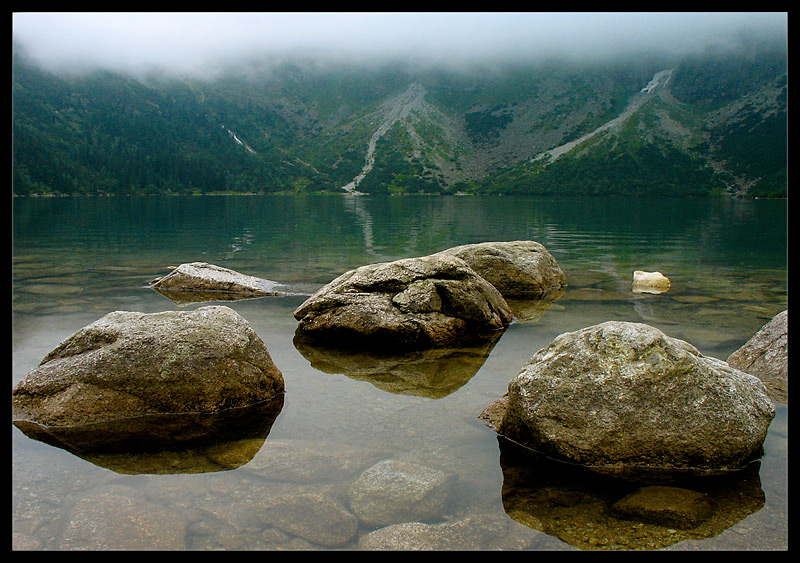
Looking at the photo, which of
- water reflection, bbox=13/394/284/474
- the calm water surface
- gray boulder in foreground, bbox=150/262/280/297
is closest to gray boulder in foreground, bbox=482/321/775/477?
the calm water surface

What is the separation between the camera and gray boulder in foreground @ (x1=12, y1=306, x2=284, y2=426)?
28.7 feet

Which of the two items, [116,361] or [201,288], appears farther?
[201,288]

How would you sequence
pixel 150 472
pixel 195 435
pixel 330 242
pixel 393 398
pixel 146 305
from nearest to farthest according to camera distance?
pixel 150 472, pixel 195 435, pixel 393 398, pixel 146 305, pixel 330 242

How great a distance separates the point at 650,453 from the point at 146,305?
48.5ft

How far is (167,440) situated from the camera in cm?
805

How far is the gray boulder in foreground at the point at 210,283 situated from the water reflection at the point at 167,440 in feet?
34.7

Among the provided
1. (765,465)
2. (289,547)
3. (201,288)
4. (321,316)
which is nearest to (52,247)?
(201,288)

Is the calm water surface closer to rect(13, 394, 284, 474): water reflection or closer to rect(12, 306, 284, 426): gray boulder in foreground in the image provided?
rect(13, 394, 284, 474): water reflection

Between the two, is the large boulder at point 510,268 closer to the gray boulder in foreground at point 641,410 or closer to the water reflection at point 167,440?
the gray boulder in foreground at point 641,410

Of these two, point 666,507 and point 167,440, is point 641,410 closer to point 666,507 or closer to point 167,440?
point 666,507

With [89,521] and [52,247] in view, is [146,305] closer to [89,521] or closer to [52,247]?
[89,521]

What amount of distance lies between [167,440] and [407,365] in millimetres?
5133

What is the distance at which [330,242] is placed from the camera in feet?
130

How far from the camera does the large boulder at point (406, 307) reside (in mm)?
13250
